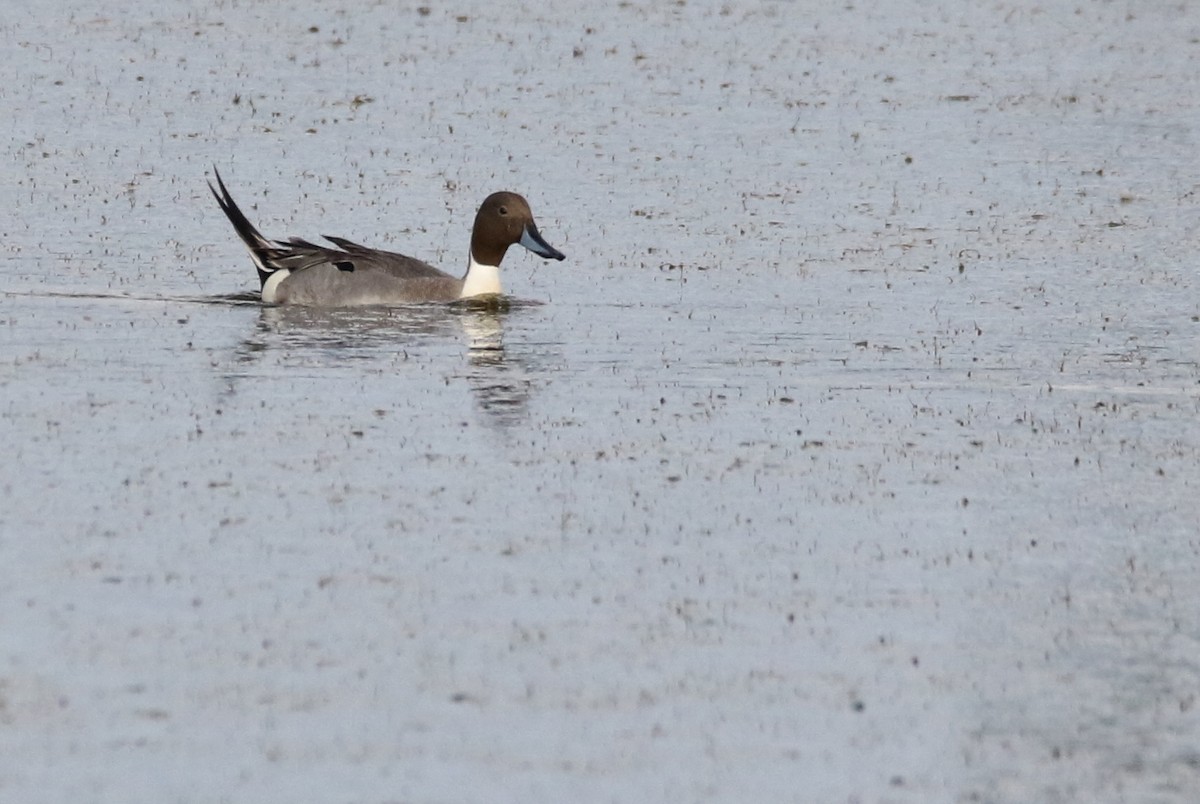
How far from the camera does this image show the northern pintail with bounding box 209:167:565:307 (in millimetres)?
15750

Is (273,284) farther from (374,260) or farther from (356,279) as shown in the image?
(374,260)

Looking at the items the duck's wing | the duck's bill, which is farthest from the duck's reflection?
the duck's bill

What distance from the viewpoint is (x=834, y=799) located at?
22.6 feet

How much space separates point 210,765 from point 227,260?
10.6 metres

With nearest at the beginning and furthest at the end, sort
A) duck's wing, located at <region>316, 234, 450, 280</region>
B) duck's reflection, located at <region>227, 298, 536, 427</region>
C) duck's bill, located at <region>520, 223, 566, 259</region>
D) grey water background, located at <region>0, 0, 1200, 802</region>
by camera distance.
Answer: grey water background, located at <region>0, 0, 1200, 802</region>
duck's reflection, located at <region>227, 298, 536, 427</region>
duck's wing, located at <region>316, 234, 450, 280</region>
duck's bill, located at <region>520, 223, 566, 259</region>

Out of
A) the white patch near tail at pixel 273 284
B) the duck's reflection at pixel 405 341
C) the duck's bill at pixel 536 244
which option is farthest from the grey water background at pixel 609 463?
the white patch near tail at pixel 273 284

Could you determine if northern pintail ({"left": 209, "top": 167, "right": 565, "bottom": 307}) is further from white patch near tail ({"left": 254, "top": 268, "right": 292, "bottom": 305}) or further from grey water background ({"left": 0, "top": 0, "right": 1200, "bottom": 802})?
grey water background ({"left": 0, "top": 0, "right": 1200, "bottom": 802})

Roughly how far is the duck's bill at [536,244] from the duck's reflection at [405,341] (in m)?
0.59

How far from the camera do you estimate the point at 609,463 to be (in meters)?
11.0

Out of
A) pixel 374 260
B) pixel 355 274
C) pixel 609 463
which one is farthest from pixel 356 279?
pixel 609 463

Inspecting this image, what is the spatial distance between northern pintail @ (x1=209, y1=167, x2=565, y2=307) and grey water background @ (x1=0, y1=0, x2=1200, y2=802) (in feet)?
0.95

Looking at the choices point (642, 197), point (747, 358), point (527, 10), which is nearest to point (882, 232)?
point (642, 197)

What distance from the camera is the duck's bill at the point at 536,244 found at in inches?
649

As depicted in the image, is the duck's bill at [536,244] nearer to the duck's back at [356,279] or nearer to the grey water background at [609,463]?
the grey water background at [609,463]
